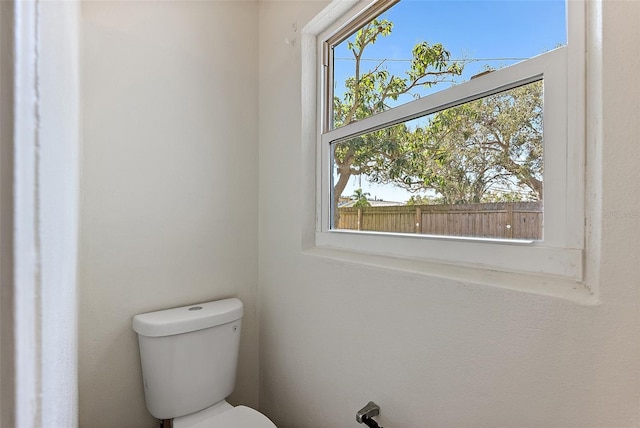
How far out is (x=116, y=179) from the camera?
4.03 feet

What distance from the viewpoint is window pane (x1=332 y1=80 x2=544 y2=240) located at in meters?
0.74

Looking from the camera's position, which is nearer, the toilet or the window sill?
the window sill

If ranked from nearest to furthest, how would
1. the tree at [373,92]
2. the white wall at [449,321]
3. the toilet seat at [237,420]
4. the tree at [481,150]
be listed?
the white wall at [449,321], the tree at [481,150], the tree at [373,92], the toilet seat at [237,420]

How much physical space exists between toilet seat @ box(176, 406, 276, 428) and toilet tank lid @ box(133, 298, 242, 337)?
33cm

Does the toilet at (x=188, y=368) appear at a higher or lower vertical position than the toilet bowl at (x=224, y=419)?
higher

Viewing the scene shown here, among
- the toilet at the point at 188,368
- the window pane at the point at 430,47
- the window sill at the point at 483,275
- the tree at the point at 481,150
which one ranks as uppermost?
the window pane at the point at 430,47

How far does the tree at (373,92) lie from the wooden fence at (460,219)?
0.17 metres

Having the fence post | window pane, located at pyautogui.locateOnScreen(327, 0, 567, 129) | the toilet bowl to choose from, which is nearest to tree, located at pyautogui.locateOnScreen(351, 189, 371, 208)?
window pane, located at pyautogui.locateOnScreen(327, 0, 567, 129)

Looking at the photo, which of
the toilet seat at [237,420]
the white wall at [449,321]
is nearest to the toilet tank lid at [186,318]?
the white wall at [449,321]

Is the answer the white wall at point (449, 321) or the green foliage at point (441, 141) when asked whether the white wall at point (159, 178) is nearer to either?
the white wall at point (449, 321)

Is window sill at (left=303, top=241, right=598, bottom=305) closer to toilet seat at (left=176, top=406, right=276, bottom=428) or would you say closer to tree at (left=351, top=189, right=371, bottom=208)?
tree at (left=351, top=189, right=371, bottom=208)

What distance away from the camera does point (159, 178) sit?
1.32 metres

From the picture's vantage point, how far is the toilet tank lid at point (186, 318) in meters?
1.17

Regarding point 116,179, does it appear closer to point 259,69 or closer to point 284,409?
point 259,69
